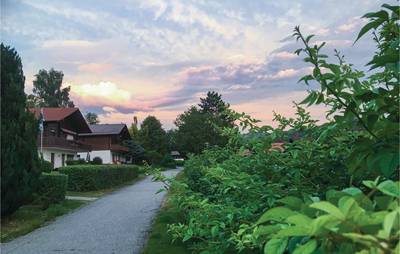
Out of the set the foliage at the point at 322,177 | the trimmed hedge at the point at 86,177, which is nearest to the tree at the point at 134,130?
the trimmed hedge at the point at 86,177

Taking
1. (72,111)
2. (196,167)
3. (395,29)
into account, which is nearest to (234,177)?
(395,29)

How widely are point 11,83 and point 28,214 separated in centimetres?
424

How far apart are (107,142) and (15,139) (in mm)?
64342

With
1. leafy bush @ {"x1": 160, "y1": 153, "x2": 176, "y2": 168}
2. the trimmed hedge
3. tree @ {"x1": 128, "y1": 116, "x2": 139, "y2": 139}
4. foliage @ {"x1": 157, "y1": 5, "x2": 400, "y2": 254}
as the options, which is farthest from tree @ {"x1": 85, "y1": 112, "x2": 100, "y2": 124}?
foliage @ {"x1": 157, "y1": 5, "x2": 400, "y2": 254}

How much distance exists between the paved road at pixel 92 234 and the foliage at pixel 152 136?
216 ft

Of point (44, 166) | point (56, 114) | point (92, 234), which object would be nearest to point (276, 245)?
point (92, 234)

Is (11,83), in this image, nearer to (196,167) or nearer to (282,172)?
(196,167)

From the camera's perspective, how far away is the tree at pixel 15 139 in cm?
1416

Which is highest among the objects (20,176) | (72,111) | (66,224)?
(72,111)

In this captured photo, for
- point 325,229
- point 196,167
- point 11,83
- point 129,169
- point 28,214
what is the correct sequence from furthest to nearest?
1. point 129,169
2. point 28,214
3. point 11,83
4. point 196,167
5. point 325,229

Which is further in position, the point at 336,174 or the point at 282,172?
the point at 282,172

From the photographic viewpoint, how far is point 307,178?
8.94ft

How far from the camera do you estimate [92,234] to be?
12.4 meters

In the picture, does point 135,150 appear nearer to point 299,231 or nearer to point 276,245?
point 276,245
